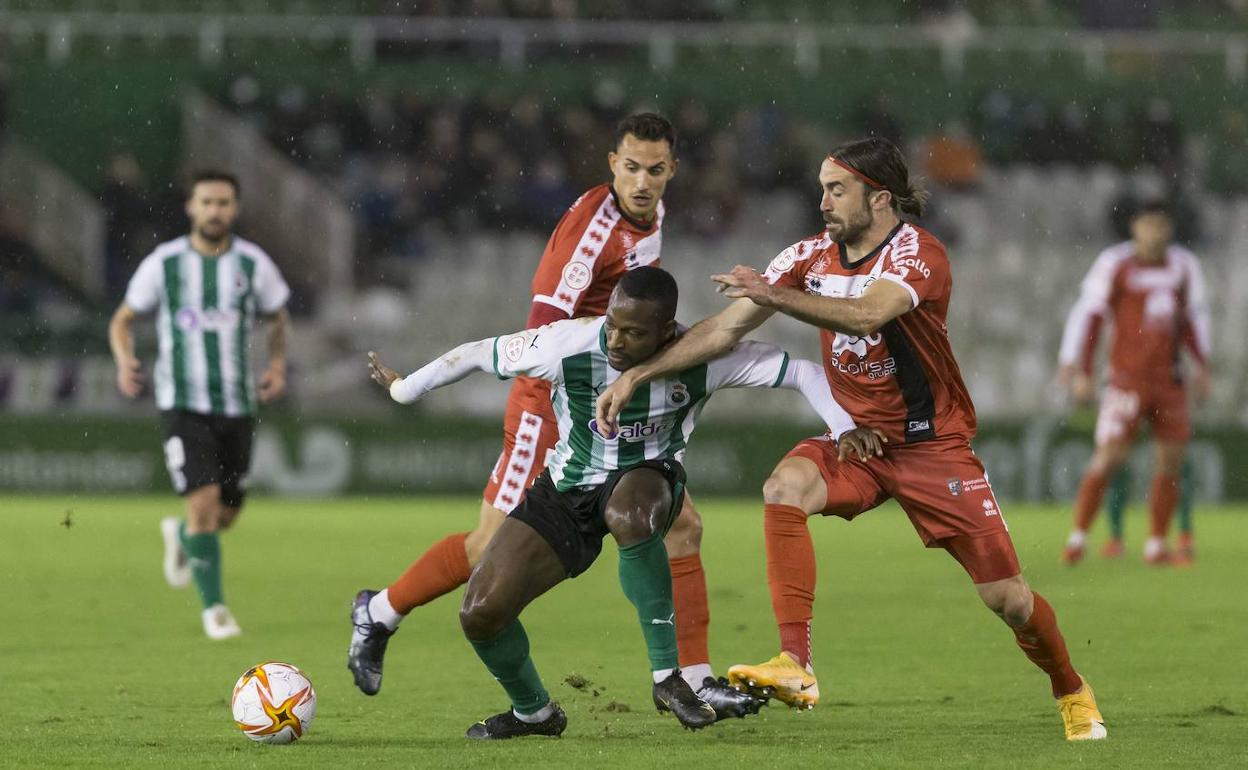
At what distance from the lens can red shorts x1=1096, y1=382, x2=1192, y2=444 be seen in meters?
12.2

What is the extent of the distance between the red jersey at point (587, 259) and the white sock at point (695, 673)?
1081mm

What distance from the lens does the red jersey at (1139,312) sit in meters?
12.2

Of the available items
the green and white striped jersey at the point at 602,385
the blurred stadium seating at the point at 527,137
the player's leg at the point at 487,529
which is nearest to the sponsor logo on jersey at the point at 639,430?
the green and white striped jersey at the point at 602,385

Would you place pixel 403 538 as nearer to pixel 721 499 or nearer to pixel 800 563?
pixel 721 499

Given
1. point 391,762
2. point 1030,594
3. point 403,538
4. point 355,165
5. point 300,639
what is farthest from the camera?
point 355,165

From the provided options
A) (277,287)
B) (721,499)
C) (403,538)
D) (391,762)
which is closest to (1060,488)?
(721,499)

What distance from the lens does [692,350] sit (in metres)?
5.85

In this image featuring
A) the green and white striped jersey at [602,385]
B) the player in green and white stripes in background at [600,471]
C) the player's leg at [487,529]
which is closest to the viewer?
the player in green and white stripes in background at [600,471]

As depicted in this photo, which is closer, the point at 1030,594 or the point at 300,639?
the point at 1030,594

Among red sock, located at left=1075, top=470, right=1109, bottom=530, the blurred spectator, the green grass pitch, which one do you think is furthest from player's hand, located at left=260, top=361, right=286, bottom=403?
the blurred spectator

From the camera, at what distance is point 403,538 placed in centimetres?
1400

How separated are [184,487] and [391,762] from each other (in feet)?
13.6

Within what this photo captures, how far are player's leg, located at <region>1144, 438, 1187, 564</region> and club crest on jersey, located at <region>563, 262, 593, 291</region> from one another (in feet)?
21.9

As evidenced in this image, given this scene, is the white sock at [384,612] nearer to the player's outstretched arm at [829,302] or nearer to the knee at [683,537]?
the knee at [683,537]
